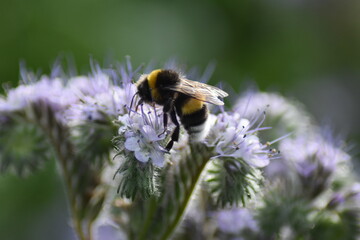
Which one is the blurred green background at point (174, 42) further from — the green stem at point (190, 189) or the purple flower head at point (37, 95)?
the green stem at point (190, 189)

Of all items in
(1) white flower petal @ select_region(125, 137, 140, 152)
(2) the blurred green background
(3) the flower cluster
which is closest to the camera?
(1) white flower petal @ select_region(125, 137, 140, 152)

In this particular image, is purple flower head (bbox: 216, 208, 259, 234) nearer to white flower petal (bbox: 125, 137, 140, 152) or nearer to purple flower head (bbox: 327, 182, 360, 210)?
purple flower head (bbox: 327, 182, 360, 210)

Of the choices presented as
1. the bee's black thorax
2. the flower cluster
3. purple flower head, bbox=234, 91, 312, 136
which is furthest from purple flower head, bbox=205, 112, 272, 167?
purple flower head, bbox=234, 91, 312, 136

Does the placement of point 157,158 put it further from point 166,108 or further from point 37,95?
point 37,95

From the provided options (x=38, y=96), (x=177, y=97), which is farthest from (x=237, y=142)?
(x=38, y=96)

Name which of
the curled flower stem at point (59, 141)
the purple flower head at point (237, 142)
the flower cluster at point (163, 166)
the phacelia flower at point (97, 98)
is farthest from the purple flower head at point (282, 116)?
the curled flower stem at point (59, 141)

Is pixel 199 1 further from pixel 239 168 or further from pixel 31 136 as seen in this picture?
pixel 239 168
